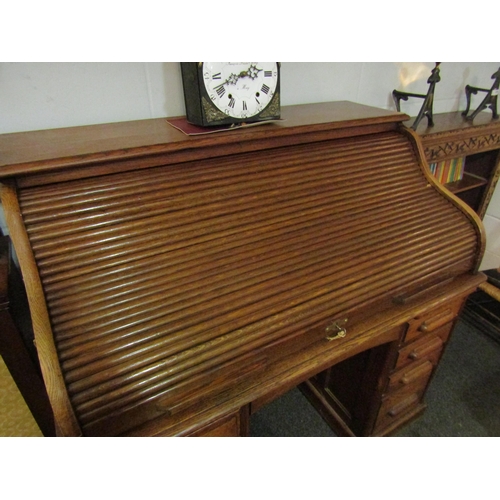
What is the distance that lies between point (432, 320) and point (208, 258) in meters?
0.84

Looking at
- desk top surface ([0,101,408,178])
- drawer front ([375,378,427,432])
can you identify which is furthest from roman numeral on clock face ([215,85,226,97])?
drawer front ([375,378,427,432])

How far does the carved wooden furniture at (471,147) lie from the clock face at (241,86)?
793 mm

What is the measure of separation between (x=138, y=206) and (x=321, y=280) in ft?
1.65

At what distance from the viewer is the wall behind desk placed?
0.93 meters

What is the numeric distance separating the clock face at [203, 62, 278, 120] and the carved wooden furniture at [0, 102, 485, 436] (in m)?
0.07

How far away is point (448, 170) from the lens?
76.2 inches

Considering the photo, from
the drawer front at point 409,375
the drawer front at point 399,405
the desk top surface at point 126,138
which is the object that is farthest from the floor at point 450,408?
the desk top surface at point 126,138

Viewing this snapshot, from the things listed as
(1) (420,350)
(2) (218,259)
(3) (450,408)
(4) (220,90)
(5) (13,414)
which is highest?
(4) (220,90)

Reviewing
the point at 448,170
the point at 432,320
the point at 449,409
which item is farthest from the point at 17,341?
the point at 448,170

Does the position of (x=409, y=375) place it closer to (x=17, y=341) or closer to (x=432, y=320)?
(x=432, y=320)

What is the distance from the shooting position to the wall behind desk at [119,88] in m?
0.93

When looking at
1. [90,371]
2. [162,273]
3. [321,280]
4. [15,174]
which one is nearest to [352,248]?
[321,280]

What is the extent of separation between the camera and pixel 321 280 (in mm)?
885

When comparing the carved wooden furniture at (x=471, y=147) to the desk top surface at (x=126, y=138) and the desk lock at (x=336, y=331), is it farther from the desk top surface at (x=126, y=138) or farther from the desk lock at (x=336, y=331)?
the desk lock at (x=336, y=331)
